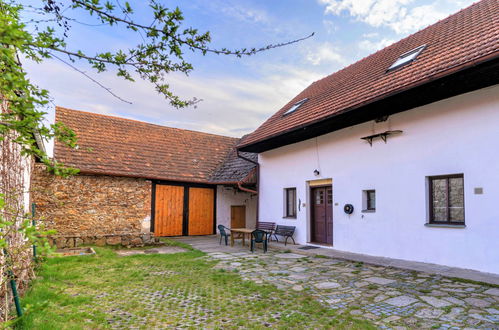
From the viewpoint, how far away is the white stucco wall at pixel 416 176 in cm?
654

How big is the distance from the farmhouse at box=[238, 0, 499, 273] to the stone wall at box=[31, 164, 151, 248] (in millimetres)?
5362

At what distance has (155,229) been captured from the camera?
529 inches

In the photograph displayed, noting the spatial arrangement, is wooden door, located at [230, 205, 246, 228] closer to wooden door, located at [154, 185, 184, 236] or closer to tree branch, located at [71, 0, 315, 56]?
wooden door, located at [154, 185, 184, 236]

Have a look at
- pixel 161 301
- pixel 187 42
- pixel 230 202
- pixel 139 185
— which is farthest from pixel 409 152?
pixel 139 185

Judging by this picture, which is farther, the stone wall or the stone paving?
the stone wall

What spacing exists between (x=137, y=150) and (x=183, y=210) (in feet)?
11.2

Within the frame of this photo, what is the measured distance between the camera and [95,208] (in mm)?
11945

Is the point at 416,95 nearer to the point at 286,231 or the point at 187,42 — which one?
the point at 286,231

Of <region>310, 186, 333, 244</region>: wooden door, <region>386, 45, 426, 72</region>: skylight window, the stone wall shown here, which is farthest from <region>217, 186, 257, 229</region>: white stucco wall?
<region>386, 45, 426, 72</region>: skylight window

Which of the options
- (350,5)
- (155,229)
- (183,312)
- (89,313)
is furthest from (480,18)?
(155,229)

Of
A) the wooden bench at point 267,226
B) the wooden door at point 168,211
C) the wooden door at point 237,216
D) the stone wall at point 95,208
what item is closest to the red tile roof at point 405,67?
the wooden bench at point 267,226

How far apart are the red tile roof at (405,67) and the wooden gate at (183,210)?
3.73 meters

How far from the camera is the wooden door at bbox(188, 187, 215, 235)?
48.0ft

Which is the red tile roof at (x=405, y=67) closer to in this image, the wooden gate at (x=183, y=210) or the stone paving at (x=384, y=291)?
the wooden gate at (x=183, y=210)
